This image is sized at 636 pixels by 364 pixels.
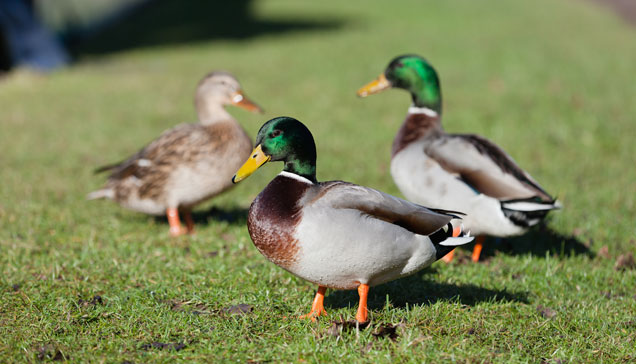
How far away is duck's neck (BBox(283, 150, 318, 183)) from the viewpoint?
365 centimetres

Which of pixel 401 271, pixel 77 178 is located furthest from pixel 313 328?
pixel 77 178

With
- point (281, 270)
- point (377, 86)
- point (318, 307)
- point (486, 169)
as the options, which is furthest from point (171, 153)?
point (486, 169)

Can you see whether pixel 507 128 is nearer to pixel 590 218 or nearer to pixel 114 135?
pixel 590 218

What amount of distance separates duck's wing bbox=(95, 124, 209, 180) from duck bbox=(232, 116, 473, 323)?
1918 mm

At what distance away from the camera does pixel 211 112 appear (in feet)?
18.5

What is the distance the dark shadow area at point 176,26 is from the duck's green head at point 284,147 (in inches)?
593

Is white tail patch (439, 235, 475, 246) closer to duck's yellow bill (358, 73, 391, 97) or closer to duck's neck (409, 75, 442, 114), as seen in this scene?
duck's neck (409, 75, 442, 114)

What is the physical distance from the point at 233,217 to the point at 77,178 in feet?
7.49

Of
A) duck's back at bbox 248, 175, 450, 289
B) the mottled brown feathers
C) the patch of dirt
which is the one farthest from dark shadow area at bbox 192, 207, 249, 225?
the patch of dirt

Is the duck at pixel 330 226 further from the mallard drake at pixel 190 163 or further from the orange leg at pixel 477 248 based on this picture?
the mallard drake at pixel 190 163

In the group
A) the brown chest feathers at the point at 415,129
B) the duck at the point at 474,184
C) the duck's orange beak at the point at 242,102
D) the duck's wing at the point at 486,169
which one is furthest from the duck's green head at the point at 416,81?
the duck's orange beak at the point at 242,102

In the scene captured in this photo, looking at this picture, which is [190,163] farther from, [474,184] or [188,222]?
[474,184]

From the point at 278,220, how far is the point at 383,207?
564 mm

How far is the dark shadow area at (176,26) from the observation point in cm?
1934
